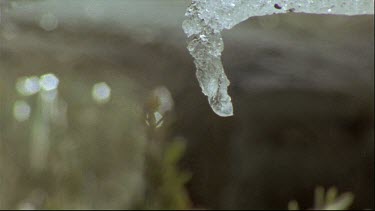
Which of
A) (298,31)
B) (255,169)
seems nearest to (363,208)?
(255,169)

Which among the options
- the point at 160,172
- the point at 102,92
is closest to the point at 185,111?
the point at 102,92

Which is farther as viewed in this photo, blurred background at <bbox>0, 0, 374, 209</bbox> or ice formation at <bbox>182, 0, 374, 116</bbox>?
blurred background at <bbox>0, 0, 374, 209</bbox>

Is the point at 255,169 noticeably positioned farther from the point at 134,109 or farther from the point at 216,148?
the point at 134,109

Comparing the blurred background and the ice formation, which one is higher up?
the ice formation

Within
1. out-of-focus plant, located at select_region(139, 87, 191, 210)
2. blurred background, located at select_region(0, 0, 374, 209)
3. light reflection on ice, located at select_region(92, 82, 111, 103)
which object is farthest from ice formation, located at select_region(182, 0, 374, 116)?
light reflection on ice, located at select_region(92, 82, 111, 103)

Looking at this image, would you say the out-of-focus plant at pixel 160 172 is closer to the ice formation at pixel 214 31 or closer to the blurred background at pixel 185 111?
the blurred background at pixel 185 111

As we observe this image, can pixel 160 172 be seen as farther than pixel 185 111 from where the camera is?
No

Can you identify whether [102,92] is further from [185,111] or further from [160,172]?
[160,172]

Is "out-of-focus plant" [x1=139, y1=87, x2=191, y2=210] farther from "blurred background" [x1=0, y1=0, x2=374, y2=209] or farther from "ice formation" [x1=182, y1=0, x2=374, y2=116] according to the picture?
"ice formation" [x1=182, y1=0, x2=374, y2=116]
